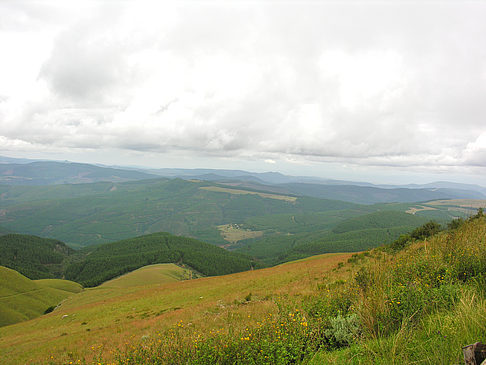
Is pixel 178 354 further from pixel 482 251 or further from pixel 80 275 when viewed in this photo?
pixel 80 275

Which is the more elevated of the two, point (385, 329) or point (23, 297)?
point (385, 329)

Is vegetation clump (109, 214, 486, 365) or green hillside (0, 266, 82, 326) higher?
vegetation clump (109, 214, 486, 365)

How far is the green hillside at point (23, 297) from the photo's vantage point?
6184 centimetres

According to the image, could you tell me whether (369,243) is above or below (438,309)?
below

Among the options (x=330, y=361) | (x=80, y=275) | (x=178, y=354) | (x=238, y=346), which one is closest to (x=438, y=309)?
(x=330, y=361)

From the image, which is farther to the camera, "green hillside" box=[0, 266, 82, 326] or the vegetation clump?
"green hillside" box=[0, 266, 82, 326]

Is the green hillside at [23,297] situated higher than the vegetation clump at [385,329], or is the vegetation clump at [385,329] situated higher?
the vegetation clump at [385,329]

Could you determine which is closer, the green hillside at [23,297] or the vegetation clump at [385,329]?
the vegetation clump at [385,329]

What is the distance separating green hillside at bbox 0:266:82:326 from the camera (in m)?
61.8

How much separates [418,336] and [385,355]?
3.78ft

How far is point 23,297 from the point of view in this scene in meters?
72.8

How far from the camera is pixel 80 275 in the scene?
158 meters

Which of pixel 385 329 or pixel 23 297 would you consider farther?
pixel 23 297

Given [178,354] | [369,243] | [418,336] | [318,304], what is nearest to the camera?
[418,336]
